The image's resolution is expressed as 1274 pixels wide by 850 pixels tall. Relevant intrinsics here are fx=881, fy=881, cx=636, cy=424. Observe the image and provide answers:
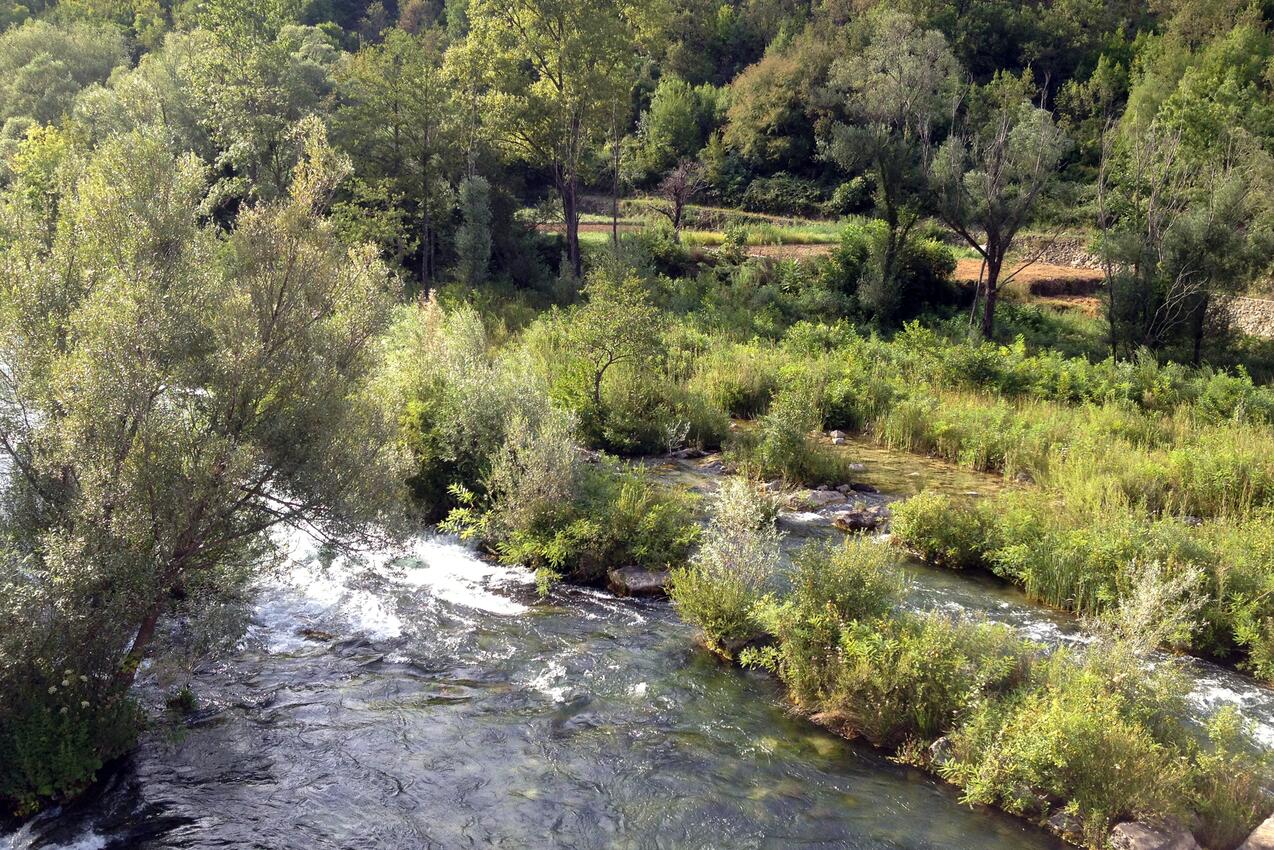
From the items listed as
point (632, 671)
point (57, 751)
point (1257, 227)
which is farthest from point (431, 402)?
point (1257, 227)

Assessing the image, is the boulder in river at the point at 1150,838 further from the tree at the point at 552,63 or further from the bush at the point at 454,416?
the tree at the point at 552,63

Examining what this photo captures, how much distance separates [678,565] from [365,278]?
18.1 ft

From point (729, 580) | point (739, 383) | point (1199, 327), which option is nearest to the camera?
point (729, 580)

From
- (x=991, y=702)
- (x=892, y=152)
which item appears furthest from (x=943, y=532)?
(x=892, y=152)

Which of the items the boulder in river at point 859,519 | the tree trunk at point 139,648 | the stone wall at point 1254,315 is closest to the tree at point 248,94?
the boulder in river at point 859,519

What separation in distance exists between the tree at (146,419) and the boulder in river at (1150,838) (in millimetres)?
7188

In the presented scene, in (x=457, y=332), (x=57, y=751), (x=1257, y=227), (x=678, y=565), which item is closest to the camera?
(x=57, y=751)

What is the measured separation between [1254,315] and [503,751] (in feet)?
106

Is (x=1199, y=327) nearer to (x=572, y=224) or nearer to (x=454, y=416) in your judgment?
(x=572, y=224)

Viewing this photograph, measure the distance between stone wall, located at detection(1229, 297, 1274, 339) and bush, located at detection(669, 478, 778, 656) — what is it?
88.2ft

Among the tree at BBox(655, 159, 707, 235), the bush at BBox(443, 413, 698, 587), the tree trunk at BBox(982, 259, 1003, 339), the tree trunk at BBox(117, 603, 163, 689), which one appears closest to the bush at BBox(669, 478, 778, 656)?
the bush at BBox(443, 413, 698, 587)

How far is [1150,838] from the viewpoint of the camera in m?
6.72

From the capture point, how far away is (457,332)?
1775 cm

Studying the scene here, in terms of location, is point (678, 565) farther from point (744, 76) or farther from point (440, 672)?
point (744, 76)
